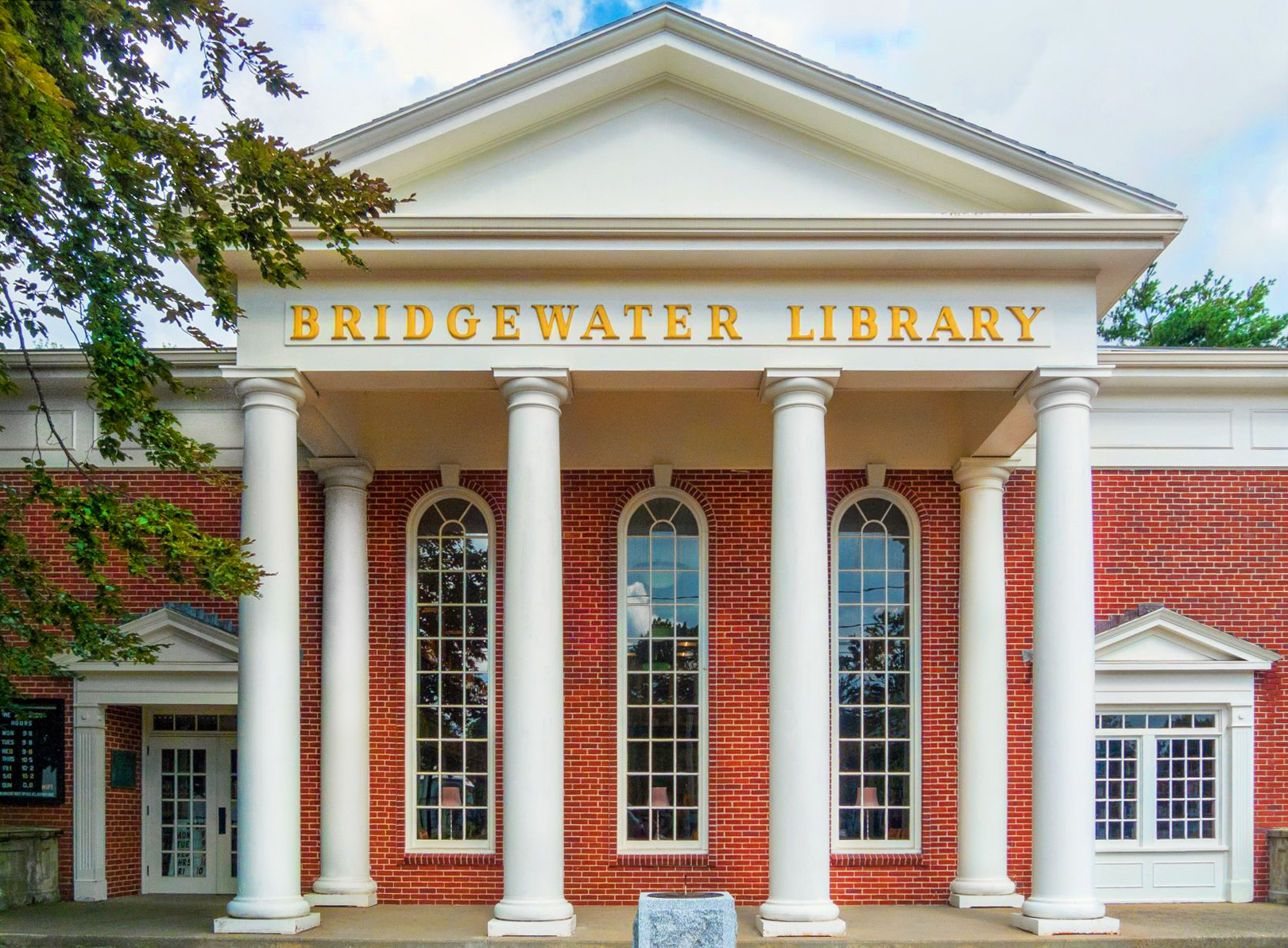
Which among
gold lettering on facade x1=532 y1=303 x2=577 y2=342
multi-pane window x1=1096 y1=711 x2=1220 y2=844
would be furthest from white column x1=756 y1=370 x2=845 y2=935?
multi-pane window x1=1096 y1=711 x2=1220 y2=844

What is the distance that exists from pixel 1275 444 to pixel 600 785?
996 cm

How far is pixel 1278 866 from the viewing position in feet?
58.4

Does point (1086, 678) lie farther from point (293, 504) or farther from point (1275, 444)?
point (293, 504)

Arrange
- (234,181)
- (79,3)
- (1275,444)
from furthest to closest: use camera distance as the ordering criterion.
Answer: (1275,444), (234,181), (79,3)

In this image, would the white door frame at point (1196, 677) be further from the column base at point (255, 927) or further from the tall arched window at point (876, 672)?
the column base at point (255, 927)

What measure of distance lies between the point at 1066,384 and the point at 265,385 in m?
8.42

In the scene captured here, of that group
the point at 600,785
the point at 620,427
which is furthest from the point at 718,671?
the point at 620,427

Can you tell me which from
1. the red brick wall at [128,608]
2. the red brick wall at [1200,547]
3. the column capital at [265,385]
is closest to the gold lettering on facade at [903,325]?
the red brick wall at [1200,547]

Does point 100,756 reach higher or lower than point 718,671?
lower

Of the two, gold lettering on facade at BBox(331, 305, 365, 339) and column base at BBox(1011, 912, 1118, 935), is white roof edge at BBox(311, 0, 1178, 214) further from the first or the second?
column base at BBox(1011, 912, 1118, 935)

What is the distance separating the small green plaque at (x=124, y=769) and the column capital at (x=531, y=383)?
789 cm

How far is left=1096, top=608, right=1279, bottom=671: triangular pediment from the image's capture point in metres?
18.1

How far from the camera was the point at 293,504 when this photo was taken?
49.1 ft

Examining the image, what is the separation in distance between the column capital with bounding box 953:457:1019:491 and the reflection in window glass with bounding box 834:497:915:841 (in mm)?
1071
